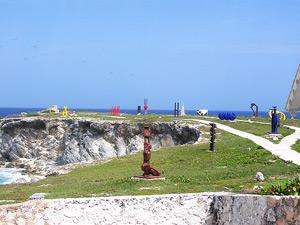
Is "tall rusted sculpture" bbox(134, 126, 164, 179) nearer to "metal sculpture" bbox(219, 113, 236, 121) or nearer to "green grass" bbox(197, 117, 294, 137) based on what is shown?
"green grass" bbox(197, 117, 294, 137)

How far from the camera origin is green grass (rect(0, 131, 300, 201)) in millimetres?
20953

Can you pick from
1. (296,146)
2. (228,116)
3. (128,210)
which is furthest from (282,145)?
(228,116)

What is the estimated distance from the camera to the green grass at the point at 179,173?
68.7 feet

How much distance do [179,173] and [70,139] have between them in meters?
39.1

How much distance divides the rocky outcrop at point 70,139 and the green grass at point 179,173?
1752 cm

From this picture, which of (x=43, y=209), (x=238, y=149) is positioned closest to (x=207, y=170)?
(x=238, y=149)

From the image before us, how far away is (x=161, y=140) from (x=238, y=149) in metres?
23.7

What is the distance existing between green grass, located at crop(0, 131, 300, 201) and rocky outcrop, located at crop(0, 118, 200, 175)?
17.5m

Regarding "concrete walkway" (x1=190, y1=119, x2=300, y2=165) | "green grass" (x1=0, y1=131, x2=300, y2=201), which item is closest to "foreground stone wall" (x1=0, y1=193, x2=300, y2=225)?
"green grass" (x1=0, y1=131, x2=300, y2=201)

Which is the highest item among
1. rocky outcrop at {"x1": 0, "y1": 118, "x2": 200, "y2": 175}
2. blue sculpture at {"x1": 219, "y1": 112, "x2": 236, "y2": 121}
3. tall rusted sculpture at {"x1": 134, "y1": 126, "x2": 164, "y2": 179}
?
blue sculpture at {"x1": 219, "y1": 112, "x2": 236, "y2": 121}

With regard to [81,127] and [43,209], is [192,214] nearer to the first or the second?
[43,209]

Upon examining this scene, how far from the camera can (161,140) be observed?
5694 cm

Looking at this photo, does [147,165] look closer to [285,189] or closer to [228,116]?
[285,189]

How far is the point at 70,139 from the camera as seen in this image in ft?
211
